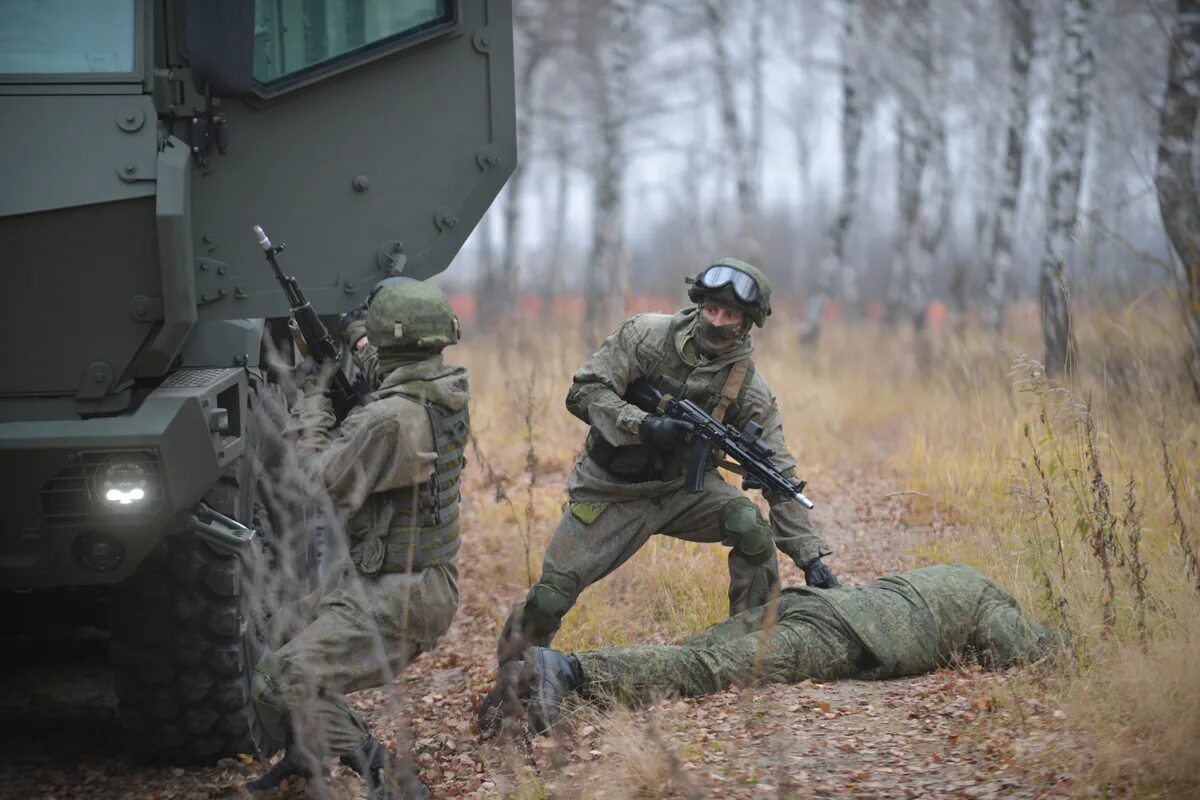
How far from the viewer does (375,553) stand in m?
3.86

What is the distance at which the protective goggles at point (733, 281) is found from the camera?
15.1 feet

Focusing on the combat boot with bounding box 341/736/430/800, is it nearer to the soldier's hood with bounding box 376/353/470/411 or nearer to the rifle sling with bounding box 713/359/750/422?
the soldier's hood with bounding box 376/353/470/411

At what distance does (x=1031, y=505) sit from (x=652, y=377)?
5.46ft

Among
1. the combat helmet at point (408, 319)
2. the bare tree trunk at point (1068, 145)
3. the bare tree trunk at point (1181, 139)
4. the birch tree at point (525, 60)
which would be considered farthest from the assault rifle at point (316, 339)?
the birch tree at point (525, 60)

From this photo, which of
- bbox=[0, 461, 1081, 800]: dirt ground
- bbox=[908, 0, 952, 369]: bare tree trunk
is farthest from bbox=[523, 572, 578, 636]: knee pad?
bbox=[908, 0, 952, 369]: bare tree trunk

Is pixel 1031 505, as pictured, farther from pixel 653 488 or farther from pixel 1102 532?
pixel 653 488

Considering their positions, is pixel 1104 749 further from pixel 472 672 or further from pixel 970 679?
pixel 472 672

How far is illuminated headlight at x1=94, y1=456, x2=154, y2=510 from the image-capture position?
142 inches

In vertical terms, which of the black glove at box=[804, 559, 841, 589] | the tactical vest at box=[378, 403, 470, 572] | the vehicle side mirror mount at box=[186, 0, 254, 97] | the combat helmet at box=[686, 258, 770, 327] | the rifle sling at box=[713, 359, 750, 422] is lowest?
the black glove at box=[804, 559, 841, 589]

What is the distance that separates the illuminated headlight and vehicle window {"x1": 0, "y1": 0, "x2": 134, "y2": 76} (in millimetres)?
1093

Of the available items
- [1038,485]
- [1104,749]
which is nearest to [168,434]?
[1104,749]

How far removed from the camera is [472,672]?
5355 millimetres

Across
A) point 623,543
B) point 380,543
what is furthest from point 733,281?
point 380,543

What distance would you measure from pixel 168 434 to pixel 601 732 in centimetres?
150
